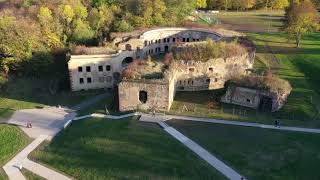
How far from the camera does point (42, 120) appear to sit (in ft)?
145

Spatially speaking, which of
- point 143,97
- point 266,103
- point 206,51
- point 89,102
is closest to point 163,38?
point 206,51

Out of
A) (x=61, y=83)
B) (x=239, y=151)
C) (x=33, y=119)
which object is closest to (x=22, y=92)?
(x=61, y=83)

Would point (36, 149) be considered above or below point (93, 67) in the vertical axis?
below

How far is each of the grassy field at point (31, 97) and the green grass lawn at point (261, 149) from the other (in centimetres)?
1472

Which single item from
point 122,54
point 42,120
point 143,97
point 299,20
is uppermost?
point 299,20

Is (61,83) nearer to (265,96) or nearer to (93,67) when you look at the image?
(93,67)

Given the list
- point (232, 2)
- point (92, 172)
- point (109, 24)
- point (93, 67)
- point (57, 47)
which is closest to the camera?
point (92, 172)

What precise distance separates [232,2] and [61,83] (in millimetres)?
59956

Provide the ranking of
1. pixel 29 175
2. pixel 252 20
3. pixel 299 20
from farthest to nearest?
pixel 252 20, pixel 299 20, pixel 29 175

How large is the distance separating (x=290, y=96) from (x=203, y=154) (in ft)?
56.6

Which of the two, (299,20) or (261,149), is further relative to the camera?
(299,20)

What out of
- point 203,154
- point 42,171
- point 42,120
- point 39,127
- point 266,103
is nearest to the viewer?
point 42,171

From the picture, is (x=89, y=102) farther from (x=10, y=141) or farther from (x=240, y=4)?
(x=240, y=4)

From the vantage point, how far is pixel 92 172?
1330 inches
